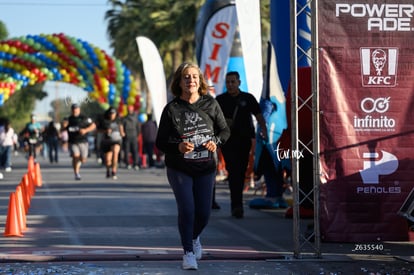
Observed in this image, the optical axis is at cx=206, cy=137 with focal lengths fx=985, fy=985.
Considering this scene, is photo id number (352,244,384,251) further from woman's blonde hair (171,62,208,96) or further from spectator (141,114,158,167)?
spectator (141,114,158,167)

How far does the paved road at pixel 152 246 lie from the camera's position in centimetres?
845

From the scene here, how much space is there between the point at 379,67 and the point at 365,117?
49cm

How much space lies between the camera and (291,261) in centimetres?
886

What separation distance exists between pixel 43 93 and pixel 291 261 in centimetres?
8274

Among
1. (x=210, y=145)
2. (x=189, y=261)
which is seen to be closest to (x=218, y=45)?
(x=210, y=145)

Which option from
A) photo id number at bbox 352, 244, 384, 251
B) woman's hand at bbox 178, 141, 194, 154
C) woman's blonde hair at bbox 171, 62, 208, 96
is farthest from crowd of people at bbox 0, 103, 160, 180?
woman's hand at bbox 178, 141, 194, 154

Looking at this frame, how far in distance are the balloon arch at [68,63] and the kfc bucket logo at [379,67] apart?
2552 centimetres

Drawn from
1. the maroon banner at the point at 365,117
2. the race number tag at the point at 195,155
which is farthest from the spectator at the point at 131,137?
the race number tag at the point at 195,155

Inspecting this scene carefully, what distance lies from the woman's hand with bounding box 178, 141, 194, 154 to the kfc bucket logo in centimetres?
201

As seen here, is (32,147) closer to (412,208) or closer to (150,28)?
(150,28)

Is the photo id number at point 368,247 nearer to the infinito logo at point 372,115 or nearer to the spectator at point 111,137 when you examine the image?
the infinito logo at point 372,115

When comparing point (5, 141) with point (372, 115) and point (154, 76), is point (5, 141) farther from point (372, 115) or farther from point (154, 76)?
point (372, 115)

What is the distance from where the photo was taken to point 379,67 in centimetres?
924

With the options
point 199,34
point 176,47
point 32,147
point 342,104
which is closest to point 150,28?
point 176,47
